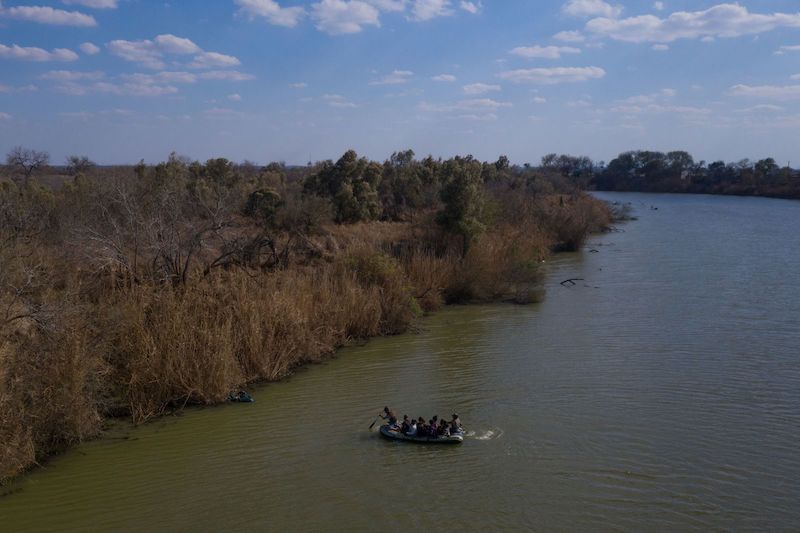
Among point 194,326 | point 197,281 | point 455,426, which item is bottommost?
point 455,426

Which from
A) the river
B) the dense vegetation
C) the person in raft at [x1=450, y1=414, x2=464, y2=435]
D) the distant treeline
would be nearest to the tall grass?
the dense vegetation

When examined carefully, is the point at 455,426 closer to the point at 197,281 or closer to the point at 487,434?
the point at 487,434

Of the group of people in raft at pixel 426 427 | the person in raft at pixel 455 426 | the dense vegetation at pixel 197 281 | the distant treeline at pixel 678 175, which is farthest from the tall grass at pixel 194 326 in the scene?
the distant treeline at pixel 678 175

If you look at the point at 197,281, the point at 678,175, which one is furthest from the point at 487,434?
the point at 678,175

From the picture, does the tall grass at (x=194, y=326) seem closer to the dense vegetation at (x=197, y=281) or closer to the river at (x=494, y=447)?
the dense vegetation at (x=197, y=281)

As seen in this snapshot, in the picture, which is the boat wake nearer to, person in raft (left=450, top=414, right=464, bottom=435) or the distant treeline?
person in raft (left=450, top=414, right=464, bottom=435)

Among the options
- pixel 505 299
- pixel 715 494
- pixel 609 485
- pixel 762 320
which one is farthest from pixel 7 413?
pixel 762 320

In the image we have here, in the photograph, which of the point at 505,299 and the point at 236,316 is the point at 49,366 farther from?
the point at 505,299
